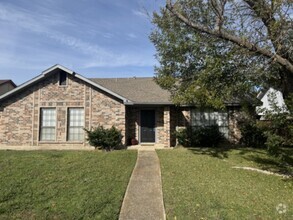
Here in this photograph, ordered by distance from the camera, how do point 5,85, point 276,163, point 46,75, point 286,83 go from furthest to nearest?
1. point 5,85
2. point 46,75
3. point 276,163
4. point 286,83

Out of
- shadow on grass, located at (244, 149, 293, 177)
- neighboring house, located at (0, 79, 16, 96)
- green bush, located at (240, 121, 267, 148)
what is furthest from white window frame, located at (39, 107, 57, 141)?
neighboring house, located at (0, 79, 16, 96)

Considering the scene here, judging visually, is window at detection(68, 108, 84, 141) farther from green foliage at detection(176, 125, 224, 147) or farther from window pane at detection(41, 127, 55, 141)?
green foliage at detection(176, 125, 224, 147)

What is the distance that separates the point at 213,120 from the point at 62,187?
11869 millimetres

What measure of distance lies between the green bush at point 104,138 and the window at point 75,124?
1.33m

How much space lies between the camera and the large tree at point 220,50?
10.1 m

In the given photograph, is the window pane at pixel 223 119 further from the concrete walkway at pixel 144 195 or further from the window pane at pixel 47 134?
the window pane at pixel 47 134

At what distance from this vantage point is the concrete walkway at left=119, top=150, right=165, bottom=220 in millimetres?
6227

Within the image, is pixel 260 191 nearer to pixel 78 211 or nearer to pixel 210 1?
pixel 78 211

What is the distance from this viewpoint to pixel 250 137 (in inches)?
674

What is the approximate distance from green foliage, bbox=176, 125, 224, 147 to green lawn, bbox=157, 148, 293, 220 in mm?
3500

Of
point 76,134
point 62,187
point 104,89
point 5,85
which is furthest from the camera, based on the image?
point 5,85

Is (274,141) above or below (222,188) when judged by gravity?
above

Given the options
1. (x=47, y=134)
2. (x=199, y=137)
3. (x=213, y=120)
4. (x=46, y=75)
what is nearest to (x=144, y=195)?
(x=199, y=137)

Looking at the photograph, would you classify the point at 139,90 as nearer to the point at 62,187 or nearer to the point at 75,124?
the point at 75,124
